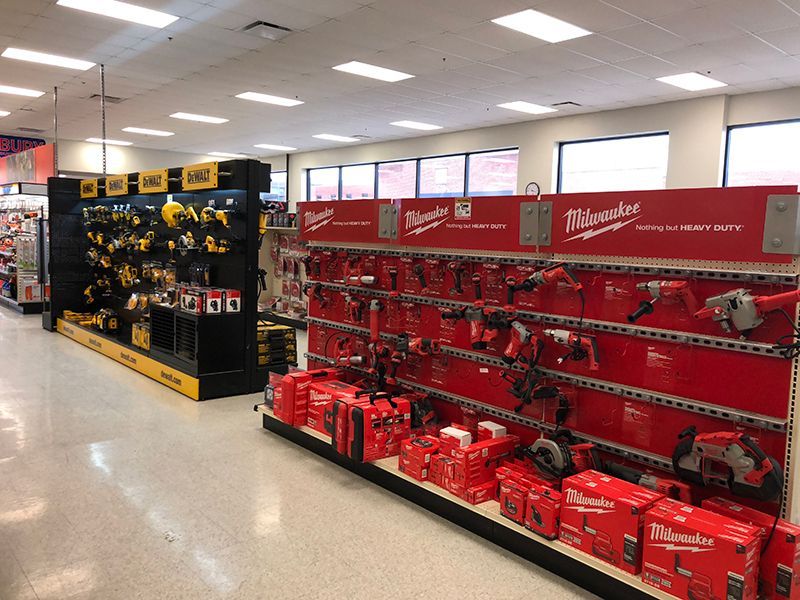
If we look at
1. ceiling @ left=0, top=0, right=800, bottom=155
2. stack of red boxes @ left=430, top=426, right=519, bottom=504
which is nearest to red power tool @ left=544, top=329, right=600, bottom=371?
stack of red boxes @ left=430, top=426, right=519, bottom=504

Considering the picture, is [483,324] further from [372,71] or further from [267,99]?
[267,99]

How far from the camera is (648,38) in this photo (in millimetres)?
6465

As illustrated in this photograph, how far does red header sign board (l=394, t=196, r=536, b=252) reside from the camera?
3768mm

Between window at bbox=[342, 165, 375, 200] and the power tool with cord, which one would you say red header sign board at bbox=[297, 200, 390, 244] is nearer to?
the power tool with cord

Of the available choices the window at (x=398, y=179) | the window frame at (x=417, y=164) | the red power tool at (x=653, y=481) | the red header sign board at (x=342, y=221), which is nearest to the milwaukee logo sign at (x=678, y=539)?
the red power tool at (x=653, y=481)

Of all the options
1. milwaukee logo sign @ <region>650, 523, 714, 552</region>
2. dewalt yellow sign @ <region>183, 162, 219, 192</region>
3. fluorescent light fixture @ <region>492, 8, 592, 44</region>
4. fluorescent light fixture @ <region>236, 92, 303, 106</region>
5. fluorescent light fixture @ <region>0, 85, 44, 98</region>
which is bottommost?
milwaukee logo sign @ <region>650, 523, 714, 552</region>

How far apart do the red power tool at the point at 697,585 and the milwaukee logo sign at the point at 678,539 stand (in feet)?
0.18

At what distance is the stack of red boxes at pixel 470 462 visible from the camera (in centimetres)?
344

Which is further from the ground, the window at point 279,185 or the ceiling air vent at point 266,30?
the ceiling air vent at point 266,30

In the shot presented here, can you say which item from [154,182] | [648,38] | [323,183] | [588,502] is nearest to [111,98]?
[154,182]

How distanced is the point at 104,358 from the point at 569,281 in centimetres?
673

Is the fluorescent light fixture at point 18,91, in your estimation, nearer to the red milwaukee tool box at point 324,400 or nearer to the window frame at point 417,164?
the window frame at point 417,164

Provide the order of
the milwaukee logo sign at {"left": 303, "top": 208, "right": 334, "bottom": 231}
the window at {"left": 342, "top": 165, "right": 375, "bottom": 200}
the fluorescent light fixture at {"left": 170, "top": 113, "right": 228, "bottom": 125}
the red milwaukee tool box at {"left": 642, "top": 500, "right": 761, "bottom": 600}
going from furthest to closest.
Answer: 1. the window at {"left": 342, "top": 165, "right": 375, "bottom": 200}
2. the fluorescent light fixture at {"left": 170, "top": 113, "right": 228, "bottom": 125}
3. the milwaukee logo sign at {"left": 303, "top": 208, "right": 334, "bottom": 231}
4. the red milwaukee tool box at {"left": 642, "top": 500, "right": 761, "bottom": 600}

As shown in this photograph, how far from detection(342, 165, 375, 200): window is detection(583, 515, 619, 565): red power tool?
43.4 ft
